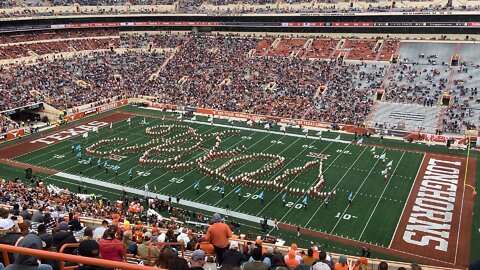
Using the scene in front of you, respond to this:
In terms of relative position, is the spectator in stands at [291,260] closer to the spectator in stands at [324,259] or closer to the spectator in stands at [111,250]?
the spectator in stands at [324,259]

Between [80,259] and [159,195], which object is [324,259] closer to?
[80,259]

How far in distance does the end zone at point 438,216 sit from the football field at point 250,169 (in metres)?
0.60

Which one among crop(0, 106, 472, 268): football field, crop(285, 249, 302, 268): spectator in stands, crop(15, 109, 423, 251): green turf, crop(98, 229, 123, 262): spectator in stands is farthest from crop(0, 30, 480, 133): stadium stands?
crop(98, 229, 123, 262): spectator in stands

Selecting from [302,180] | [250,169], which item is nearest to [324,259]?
[302,180]

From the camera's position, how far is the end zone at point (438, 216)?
801 inches

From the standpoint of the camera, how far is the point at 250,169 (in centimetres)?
2994

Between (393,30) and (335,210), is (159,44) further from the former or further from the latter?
(335,210)

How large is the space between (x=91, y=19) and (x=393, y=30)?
147ft

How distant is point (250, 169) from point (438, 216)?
12.0 metres

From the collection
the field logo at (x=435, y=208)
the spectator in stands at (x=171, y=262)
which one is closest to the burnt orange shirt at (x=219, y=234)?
the spectator in stands at (x=171, y=262)

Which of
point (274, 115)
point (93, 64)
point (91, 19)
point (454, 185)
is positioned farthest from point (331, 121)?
point (91, 19)

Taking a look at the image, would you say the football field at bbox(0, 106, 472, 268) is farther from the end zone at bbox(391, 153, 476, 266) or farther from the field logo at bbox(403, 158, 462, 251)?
the field logo at bbox(403, 158, 462, 251)

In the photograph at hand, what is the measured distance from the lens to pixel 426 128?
39469mm

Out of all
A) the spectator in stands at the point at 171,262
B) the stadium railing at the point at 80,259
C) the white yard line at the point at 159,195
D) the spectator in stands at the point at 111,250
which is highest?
the stadium railing at the point at 80,259
